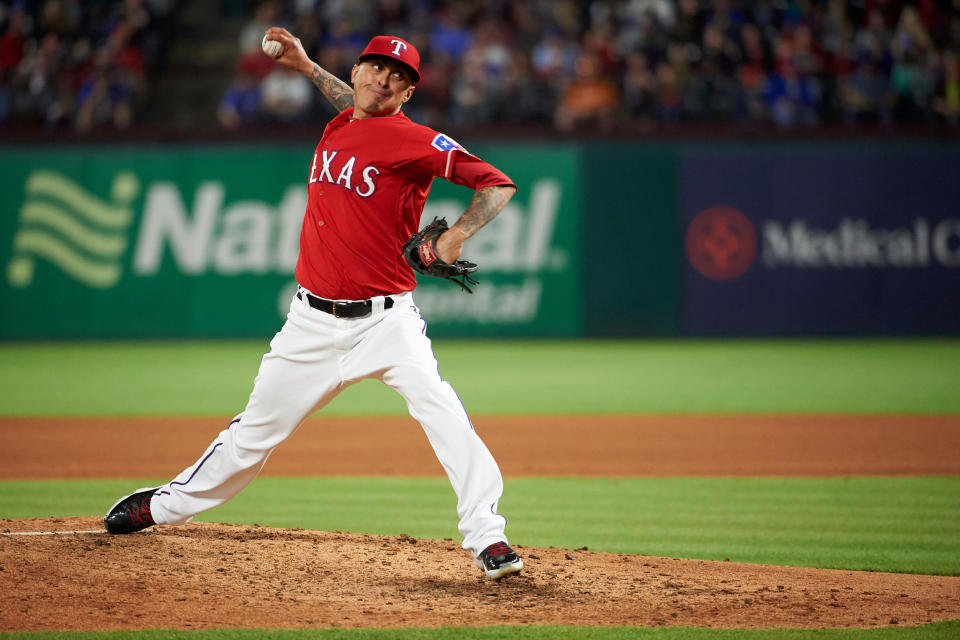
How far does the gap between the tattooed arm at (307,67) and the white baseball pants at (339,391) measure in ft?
3.77

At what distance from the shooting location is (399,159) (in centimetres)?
465

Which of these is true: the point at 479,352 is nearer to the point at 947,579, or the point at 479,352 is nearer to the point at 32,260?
the point at 32,260

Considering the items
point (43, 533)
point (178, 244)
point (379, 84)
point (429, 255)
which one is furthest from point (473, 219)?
point (178, 244)

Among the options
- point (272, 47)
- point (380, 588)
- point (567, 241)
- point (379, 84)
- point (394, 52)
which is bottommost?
point (380, 588)

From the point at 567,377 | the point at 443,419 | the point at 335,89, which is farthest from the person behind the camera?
the point at 567,377

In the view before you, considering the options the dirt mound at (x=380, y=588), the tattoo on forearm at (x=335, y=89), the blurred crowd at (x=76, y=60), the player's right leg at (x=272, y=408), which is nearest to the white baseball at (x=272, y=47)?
the tattoo on forearm at (x=335, y=89)

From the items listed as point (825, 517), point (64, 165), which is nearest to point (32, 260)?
point (64, 165)

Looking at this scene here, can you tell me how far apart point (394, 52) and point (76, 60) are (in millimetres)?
15190

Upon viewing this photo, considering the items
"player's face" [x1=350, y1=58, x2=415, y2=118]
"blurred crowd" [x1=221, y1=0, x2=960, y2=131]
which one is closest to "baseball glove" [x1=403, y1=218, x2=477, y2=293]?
"player's face" [x1=350, y1=58, x2=415, y2=118]

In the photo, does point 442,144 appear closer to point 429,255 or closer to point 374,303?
point 429,255

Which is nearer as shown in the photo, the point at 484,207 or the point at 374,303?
the point at 484,207

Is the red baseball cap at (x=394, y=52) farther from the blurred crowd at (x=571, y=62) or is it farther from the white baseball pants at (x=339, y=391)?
the blurred crowd at (x=571, y=62)

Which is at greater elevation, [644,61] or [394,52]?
[644,61]

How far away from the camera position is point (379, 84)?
4.76m
